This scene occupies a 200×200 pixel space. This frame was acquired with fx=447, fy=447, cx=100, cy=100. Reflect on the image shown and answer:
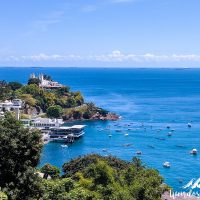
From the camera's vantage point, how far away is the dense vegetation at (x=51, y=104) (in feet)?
282

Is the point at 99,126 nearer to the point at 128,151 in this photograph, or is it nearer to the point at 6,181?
the point at 128,151

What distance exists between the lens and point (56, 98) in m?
93.9

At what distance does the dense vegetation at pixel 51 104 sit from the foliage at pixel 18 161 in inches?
2610

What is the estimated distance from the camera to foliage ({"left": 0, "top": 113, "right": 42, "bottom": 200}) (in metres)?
17.7

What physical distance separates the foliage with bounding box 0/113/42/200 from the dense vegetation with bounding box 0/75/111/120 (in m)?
66.3

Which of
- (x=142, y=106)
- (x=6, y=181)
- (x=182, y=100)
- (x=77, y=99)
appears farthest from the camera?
(x=182, y=100)

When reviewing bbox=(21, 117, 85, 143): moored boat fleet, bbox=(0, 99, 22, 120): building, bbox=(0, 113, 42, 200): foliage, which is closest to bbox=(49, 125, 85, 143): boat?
bbox=(21, 117, 85, 143): moored boat fleet

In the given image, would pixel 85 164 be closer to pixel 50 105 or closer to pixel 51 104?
pixel 50 105

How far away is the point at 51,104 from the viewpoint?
298ft

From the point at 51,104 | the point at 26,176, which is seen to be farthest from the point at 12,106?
the point at 26,176

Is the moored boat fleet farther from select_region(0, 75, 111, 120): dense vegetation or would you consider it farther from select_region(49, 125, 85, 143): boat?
select_region(0, 75, 111, 120): dense vegetation

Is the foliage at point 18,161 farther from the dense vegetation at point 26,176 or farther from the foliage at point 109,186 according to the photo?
the foliage at point 109,186

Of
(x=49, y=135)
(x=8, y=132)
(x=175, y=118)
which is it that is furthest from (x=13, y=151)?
(x=175, y=118)

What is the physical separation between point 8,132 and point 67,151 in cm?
4445
